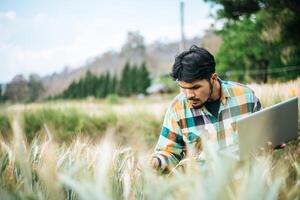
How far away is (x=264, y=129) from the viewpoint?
6.40 ft

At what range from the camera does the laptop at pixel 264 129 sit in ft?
5.79

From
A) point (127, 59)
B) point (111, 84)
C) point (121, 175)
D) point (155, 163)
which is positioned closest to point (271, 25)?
point (155, 163)

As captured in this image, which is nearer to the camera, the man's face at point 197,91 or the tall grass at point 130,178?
the tall grass at point 130,178

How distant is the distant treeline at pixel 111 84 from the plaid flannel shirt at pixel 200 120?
1165 inches

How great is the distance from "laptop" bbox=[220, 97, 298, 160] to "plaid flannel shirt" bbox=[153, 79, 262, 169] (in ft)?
1.11

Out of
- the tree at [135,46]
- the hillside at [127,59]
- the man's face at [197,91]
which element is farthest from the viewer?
the tree at [135,46]

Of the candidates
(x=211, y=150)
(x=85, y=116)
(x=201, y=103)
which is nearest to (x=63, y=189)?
(x=211, y=150)

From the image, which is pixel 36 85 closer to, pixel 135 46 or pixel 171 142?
pixel 135 46

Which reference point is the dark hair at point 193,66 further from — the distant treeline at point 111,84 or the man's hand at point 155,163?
the distant treeline at point 111,84

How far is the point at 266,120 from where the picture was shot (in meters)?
1.98

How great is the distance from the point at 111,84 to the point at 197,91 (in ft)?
101

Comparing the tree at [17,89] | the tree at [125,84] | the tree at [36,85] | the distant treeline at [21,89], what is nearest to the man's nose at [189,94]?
the distant treeline at [21,89]

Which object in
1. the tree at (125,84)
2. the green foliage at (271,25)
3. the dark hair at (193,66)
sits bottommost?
the tree at (125,84)

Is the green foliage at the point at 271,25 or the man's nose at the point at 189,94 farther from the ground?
the green foliage at the point at 271,25
